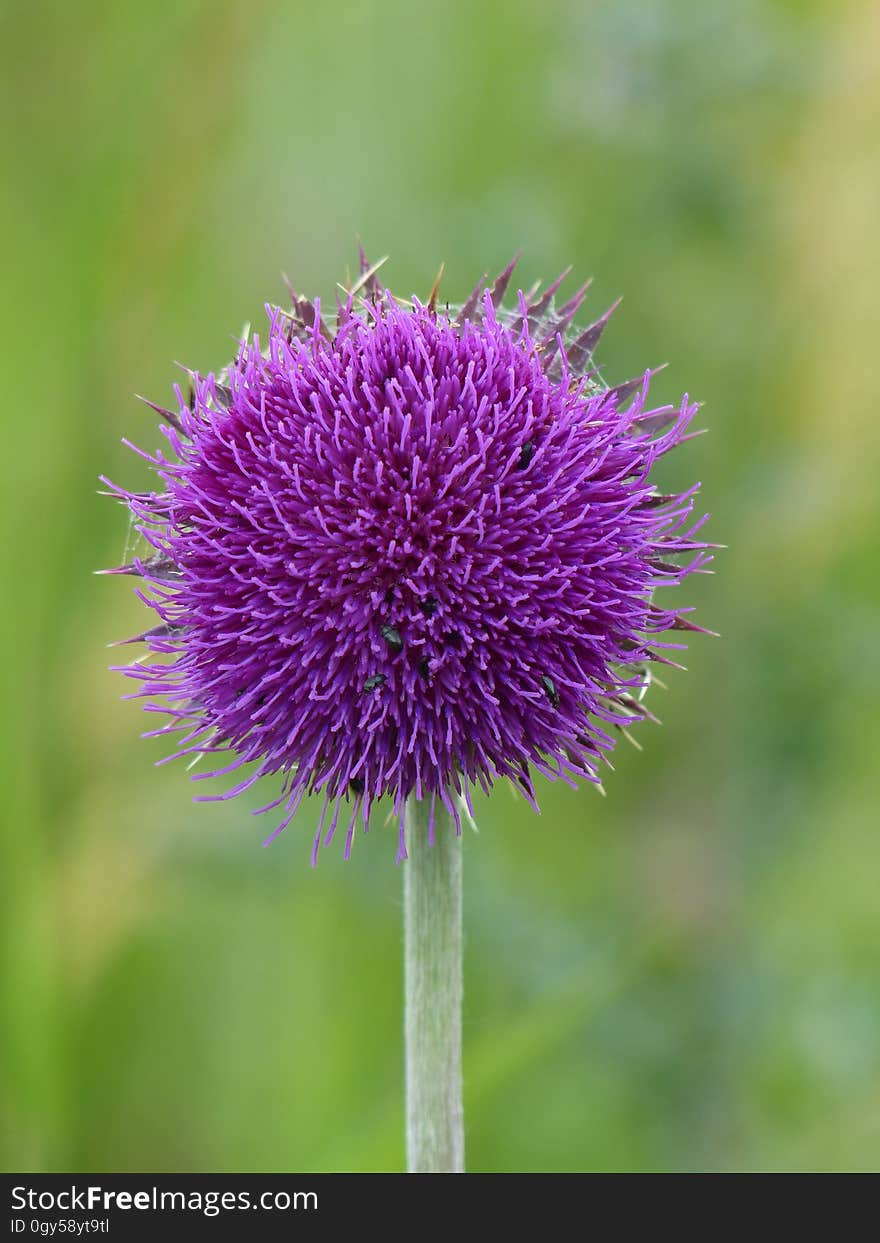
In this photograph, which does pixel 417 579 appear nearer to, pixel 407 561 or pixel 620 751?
pixel 407 561

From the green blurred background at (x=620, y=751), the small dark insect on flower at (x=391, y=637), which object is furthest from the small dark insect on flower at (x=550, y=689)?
the green blurred background at (x=620, y=751)

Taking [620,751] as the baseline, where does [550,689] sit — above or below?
below

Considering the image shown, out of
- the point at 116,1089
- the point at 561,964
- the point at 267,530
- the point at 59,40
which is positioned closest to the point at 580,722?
the point at 267,530

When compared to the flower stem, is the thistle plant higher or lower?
higher

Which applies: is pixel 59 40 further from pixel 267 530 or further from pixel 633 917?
pixel 633 917

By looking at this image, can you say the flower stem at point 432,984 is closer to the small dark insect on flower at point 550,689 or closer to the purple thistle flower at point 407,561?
the purple thistle flower at point 407,561

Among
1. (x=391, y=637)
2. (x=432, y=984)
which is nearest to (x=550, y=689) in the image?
(x=391, y=637)

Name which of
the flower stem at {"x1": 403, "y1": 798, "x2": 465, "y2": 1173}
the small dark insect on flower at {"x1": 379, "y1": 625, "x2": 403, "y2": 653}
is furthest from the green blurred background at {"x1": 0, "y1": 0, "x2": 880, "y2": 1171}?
the small dark insect on flower at {"x1": 379, "y1": 625, "x2": 403, "y2": 653}

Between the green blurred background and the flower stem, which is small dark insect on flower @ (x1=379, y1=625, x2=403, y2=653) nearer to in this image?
the flower stem
